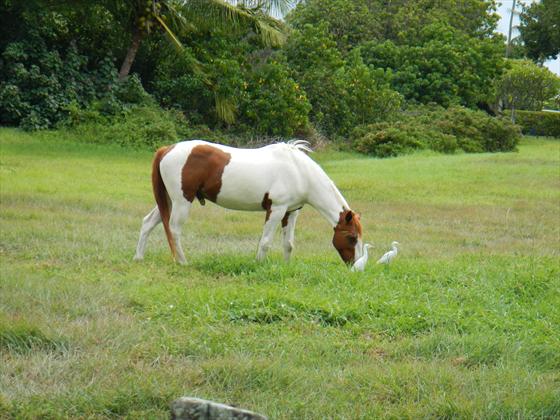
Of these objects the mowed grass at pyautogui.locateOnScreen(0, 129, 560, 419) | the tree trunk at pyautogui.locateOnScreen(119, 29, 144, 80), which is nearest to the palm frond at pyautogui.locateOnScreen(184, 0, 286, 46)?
the tree trunk at pyautogui.locateOnScreen(119, 29, 144, 80)

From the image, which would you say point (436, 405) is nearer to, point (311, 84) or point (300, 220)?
point (300, 220)

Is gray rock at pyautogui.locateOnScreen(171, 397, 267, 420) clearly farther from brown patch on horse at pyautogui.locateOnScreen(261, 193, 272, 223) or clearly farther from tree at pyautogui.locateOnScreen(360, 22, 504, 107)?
tree at pyautogui.locateOnScreen(360, 22, 504, 107)

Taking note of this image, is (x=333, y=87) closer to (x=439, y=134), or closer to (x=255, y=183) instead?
(x=439, y=134)

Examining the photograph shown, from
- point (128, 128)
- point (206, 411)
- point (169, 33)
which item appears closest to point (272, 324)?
point (206, 411)

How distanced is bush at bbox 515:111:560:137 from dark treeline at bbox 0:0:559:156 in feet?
22.0

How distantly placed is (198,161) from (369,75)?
2440cm

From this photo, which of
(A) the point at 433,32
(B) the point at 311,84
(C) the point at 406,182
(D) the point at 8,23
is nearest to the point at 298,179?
(C) the point at 406,182

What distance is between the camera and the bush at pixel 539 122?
41.6 m

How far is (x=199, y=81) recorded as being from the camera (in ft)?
94.2

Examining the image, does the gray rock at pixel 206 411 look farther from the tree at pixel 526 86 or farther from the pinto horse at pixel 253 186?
the tree at pixel 526 86

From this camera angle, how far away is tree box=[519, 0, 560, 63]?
5372 cm

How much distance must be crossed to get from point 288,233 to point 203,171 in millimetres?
1225

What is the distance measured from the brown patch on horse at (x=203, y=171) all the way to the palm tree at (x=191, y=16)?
477 inches

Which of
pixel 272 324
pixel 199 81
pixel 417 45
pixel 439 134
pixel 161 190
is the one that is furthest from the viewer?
pixel 417 45
